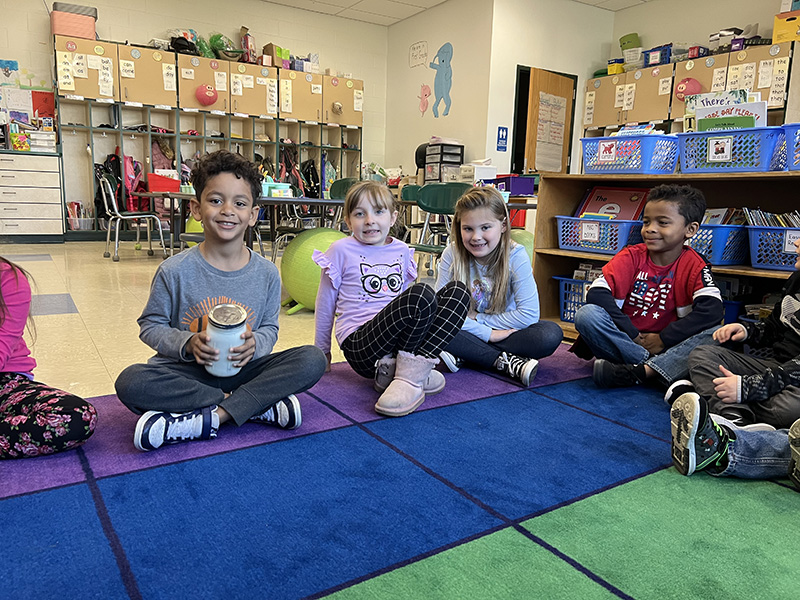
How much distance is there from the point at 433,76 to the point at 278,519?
22.3ft

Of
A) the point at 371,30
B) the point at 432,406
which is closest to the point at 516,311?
the point at 432,406

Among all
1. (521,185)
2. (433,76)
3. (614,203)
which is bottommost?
(614,203)

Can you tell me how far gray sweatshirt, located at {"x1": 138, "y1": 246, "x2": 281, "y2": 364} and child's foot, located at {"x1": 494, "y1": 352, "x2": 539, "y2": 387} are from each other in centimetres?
85

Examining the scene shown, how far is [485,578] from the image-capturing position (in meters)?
0.92

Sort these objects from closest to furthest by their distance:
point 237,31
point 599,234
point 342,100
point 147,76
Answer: point 599,234, point 147,76, point 237,31, point 342,100

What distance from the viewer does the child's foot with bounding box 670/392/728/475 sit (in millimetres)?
1281

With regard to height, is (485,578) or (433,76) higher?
(433,76)

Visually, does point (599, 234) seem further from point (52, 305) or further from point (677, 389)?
point (52, 305)

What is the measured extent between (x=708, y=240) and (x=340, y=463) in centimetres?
167

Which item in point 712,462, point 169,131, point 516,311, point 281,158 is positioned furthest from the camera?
point 281,158

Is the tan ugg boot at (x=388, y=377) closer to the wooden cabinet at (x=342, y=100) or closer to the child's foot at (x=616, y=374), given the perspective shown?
the child's foot at (x=616, y=374)

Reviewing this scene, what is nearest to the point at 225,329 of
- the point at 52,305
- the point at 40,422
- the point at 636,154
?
the point at 40,422

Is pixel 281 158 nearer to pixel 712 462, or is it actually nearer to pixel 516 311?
pixel 516 311

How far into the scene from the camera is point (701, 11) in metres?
5.94
